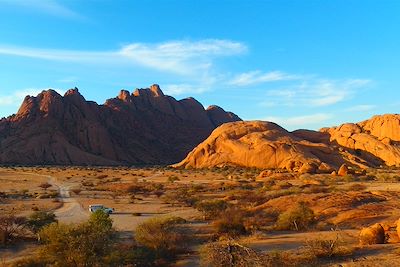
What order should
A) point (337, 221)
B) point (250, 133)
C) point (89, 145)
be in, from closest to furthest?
point (337, 221)
point (250, 133)
point (89, 145)

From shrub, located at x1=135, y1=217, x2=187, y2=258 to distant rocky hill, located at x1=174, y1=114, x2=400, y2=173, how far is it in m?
45.3

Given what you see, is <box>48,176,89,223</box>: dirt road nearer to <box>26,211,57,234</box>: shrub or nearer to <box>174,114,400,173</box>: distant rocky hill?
<box>26,211,57,234</box>: shrub

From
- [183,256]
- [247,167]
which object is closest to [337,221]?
[183,256]

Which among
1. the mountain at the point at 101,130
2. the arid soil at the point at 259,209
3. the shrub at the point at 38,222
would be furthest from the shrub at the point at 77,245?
the mountain at the point at 101,130

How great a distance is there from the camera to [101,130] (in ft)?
397

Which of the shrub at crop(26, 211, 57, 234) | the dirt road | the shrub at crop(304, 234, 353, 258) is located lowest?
the dirt road

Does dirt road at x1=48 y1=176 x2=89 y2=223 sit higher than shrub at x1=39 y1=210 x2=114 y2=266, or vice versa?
shrub at x1=39 y1=210 x2=114 y2=266

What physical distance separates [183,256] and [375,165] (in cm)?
6253

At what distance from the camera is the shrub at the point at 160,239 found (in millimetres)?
15375

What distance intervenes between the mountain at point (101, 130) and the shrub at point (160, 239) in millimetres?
93769

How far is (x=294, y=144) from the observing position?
7269 cm

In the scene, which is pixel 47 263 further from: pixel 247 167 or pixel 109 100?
pixel 109 100

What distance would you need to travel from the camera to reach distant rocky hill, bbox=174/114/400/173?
69.4 m

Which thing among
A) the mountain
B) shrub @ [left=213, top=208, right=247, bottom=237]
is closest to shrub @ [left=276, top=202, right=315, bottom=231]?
shrub @ [left=213, top=208, right=247, bottom=237]
